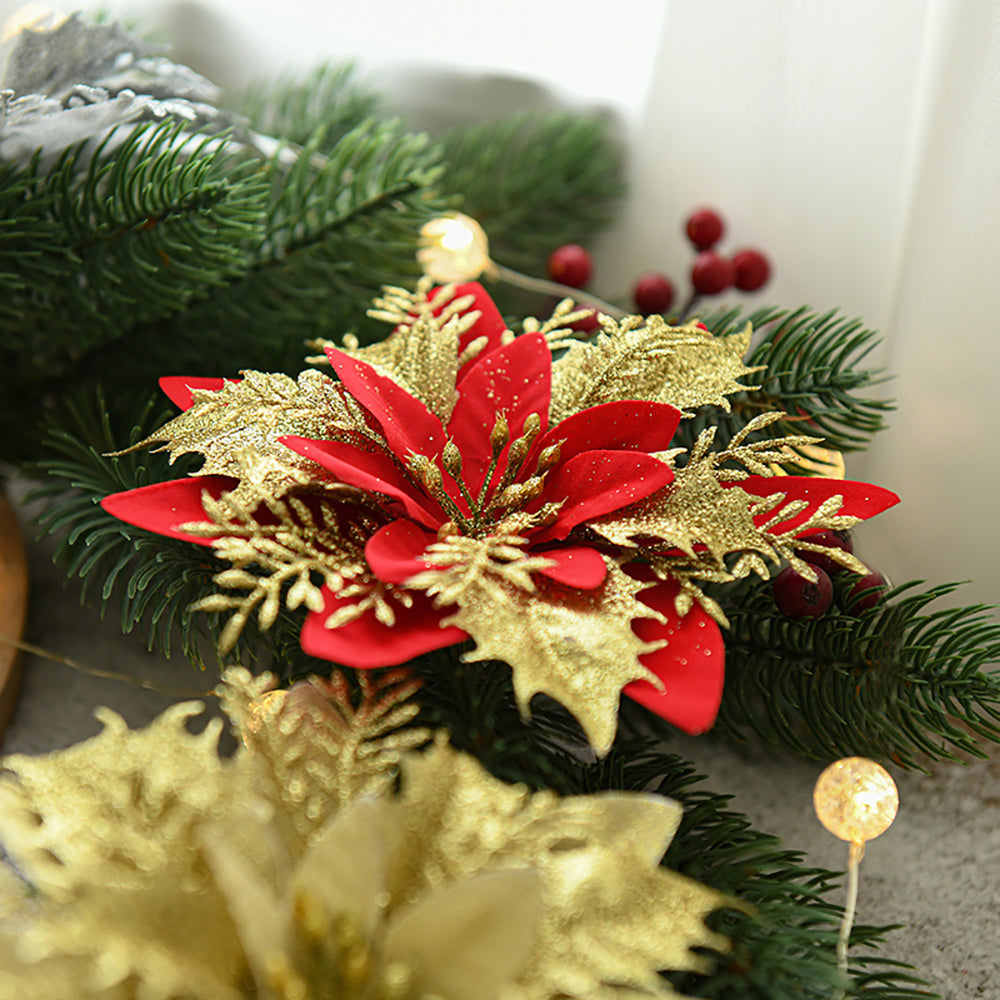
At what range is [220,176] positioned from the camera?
37 cm

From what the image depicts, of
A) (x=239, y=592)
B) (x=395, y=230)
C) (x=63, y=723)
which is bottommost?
(x=63, y=723)

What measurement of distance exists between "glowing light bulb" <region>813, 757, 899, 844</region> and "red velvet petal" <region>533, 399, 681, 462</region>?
0.38 feet

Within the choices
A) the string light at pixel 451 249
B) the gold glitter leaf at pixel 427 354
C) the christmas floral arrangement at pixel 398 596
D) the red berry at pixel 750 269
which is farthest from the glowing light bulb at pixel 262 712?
the red berry at pixel 750 269

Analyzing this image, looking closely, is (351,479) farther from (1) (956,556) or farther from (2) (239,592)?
(1) (956,556)

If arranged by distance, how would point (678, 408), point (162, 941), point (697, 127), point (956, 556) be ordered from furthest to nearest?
point (697, 127)
point (956, 556)
point (678, 408)
point (162, 941)

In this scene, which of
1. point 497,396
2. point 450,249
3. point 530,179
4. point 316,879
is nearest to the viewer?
point 316,879

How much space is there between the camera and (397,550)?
0.26 m

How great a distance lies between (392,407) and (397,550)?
2.2 inches

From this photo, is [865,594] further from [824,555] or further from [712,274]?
[712,274]

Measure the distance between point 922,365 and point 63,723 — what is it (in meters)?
0.40

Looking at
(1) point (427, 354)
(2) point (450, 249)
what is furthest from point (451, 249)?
(1) point (427, 354)

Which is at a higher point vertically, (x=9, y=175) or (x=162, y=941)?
(x=9, y=175)

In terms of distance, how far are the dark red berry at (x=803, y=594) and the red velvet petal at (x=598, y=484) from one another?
0.21 ft

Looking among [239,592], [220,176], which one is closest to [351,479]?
[239,592]
